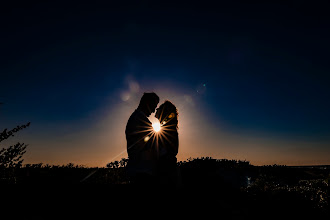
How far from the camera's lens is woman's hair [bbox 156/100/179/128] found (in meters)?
4.14

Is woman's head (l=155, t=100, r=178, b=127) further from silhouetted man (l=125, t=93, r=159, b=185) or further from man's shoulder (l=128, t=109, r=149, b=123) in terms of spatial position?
man's shoulder (l=128, t=109, r=149, b=123)

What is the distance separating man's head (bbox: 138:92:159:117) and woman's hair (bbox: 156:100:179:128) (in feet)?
0.78

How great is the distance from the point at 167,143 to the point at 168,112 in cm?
68

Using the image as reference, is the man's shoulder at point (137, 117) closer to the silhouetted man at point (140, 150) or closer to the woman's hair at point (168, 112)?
the silhouetted man at point (140, 150)

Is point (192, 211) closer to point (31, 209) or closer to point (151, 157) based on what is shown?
point (151, 157)

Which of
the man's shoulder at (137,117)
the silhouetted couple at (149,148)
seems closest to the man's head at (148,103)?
the silhouetted couple at (149,148)

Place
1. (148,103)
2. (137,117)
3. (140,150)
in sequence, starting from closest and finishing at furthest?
(140,150)
(137,117)
(148,103)

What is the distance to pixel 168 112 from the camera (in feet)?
13.8

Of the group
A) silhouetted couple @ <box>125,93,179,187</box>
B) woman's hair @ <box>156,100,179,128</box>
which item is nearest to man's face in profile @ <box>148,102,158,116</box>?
silhouetted couple @ <box>125,93,179,187</box>

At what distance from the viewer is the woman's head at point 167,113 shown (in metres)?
4.12

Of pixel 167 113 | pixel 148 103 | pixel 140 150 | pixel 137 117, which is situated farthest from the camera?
pixel 167 113

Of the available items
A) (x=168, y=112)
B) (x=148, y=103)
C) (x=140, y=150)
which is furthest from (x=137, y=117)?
(x=168, y=112)

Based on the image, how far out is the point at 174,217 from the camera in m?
2.65

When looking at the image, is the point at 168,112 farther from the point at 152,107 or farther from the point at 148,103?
the point at 148,103
